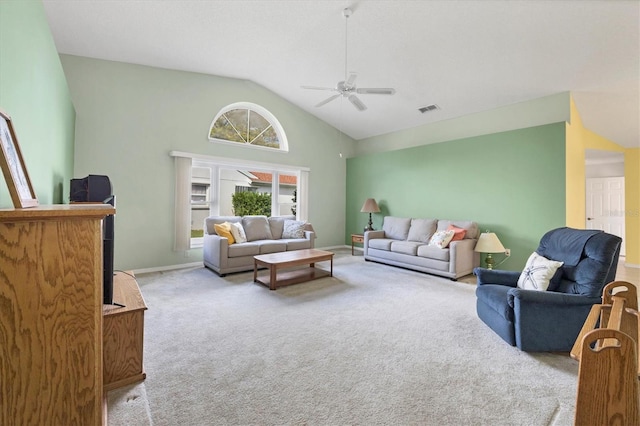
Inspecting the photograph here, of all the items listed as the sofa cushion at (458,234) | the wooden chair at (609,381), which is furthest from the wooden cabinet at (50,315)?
the sofa cushion at (458,234)

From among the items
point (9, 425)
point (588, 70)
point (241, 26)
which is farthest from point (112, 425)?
point (588, 70)

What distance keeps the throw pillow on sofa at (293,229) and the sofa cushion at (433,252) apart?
2.21 m

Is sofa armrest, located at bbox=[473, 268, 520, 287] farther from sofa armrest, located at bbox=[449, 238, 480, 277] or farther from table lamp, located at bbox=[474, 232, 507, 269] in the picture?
table lamp, located at bbox=[474, 232, 507, 269]

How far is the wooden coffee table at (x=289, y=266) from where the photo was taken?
12.4 ft

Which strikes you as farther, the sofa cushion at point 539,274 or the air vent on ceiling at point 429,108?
the air vent on ceiling at point 429,108

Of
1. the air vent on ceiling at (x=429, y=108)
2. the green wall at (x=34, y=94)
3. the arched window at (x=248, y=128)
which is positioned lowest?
the green wall at (x=34, y=94)

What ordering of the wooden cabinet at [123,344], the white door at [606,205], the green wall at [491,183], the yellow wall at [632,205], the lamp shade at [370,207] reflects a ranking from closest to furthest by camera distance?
1. the wooden cabinet at [123,344]
2. the green wall at [491,183]
3. the yellow wall at [632,205]
4. the white door at [606,205]
5. the lamp shade at [370,207]

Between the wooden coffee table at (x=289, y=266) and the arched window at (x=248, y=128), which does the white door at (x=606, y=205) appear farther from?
the arched window at (x=248, y=128)

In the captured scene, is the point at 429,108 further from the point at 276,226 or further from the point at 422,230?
the point at 276,226

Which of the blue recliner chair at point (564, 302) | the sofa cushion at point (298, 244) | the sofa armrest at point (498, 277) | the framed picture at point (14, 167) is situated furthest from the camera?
the sofa cushion at point (298, 244)

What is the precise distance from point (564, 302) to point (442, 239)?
2.57 meters

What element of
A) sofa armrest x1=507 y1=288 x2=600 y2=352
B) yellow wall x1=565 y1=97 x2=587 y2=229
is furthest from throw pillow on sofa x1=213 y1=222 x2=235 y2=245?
yellow wall x1=565 y1=97 x2=587 y2=229

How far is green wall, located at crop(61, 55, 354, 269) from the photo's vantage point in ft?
13.7

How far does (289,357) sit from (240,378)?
39 cm
